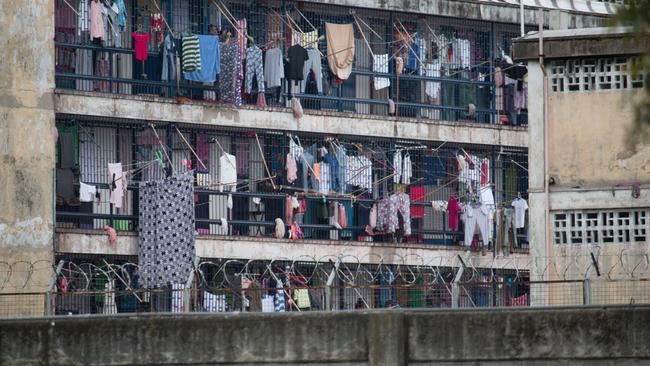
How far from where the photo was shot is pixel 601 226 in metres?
31.0

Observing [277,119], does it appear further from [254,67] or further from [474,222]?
[474,222]

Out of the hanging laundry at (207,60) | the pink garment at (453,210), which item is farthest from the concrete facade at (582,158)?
the pink garment at (453,210)

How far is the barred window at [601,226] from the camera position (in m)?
30.7

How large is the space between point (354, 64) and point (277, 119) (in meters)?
3.39

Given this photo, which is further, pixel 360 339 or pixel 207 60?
pixel 207 60

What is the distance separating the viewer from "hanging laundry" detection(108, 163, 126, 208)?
4091 centimetres

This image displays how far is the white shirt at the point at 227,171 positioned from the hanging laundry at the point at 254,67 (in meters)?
1.60

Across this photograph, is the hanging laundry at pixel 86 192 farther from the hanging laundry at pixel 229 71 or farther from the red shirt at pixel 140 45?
the hanging laundry at pixel 229 71

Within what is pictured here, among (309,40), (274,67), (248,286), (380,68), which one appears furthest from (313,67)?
(248,286)

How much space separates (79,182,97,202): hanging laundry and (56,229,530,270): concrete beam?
27.2 inches

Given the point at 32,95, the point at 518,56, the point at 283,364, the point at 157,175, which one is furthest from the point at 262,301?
the point at 283,364

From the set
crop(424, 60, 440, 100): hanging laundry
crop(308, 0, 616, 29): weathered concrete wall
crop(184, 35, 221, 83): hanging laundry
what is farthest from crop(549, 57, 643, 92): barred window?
crop(424, 60, 440, 100): hanging laundry

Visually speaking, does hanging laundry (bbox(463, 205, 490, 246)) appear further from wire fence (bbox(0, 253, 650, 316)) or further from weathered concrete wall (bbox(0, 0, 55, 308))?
weathered concrete wall (bbox(0, 0, 55, 308))

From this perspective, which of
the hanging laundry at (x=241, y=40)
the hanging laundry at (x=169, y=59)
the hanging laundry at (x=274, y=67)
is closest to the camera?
the hanging laundry at (x=169, y=59)
